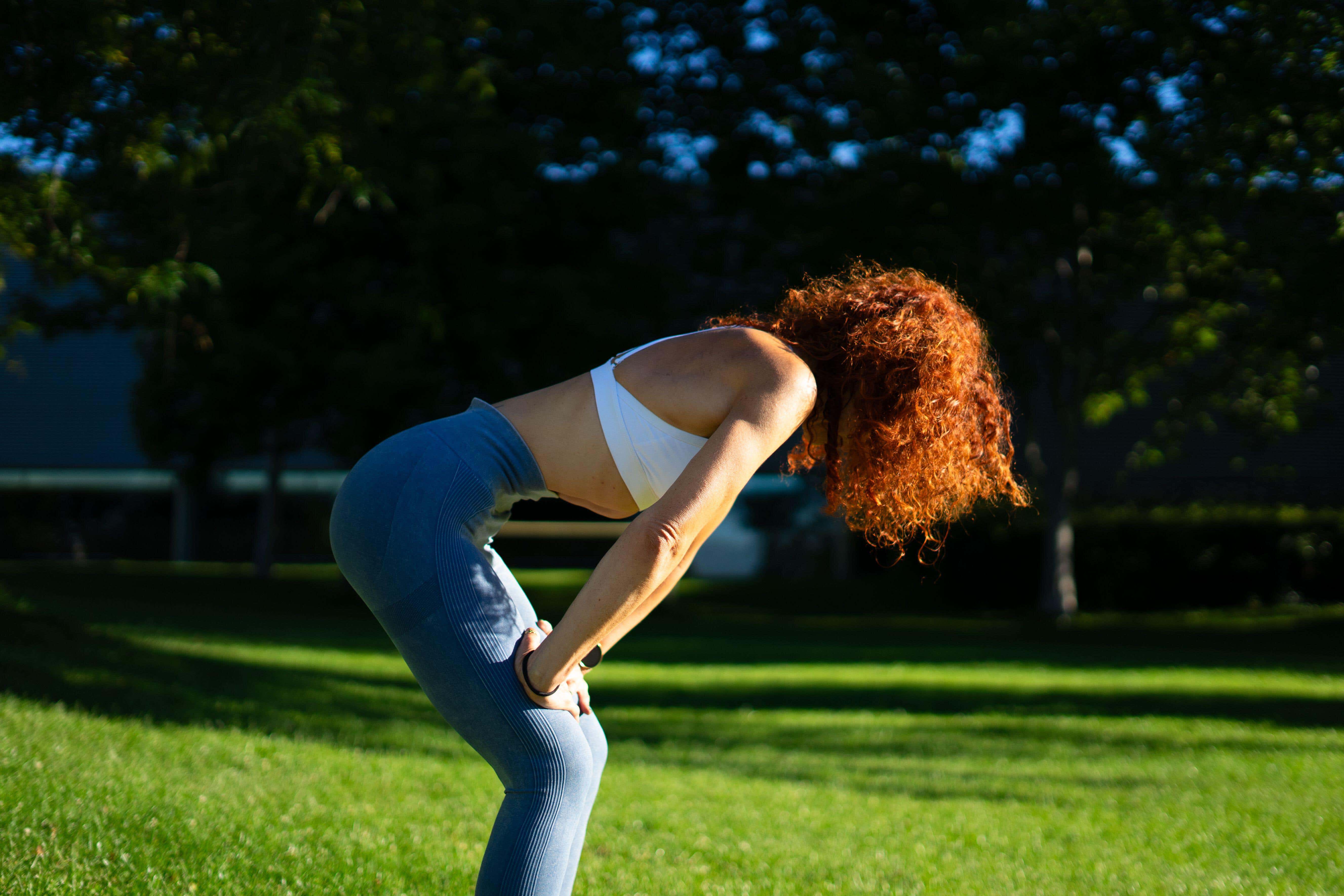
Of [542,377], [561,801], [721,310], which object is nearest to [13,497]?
[542,377]

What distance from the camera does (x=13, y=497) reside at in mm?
30531

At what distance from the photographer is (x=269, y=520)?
936 inches

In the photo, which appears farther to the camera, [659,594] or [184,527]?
[184,527]

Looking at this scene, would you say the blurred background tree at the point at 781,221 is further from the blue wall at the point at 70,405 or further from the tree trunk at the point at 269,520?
the blue wall at the point at 70,405

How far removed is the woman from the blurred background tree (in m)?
9.34

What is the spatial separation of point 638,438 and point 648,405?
73mm

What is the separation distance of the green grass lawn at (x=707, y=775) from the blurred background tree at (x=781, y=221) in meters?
4.34

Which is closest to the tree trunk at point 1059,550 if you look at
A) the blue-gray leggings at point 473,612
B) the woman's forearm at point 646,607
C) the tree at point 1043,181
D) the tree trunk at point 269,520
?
the tree at point 1043,181

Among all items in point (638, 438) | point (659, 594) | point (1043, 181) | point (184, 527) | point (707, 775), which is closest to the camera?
point (638, 438)

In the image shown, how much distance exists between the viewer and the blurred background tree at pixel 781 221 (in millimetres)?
14023

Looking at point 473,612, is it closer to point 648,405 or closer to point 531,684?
point 531,684

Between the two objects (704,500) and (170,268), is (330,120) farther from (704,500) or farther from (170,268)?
(704,500)

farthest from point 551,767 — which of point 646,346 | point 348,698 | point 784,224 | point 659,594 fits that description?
point 784,224

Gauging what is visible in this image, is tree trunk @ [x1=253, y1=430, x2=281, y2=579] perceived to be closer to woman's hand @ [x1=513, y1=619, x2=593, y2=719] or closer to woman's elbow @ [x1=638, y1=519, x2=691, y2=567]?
woman's hand @ [x1=513, y1=619, x2=593, y2=719]
